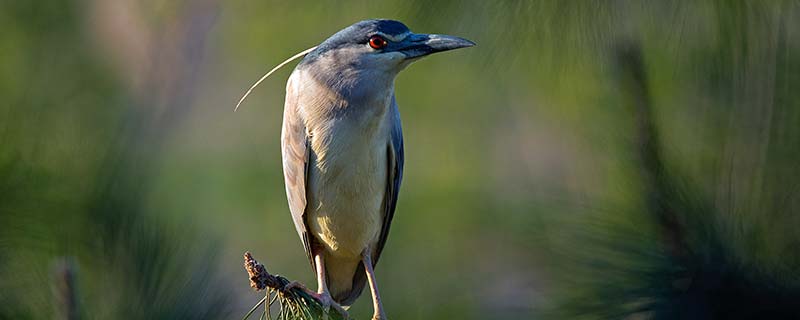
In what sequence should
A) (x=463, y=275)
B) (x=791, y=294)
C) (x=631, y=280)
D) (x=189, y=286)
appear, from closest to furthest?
1. (x=791, y=294)
2. (x=631, y=280)
3. (x=189, y=286)
4. (x=463, y=275)

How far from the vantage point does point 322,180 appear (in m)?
4.05

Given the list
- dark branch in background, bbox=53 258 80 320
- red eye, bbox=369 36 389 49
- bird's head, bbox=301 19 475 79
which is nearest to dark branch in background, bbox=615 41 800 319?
dark branch in background, bbox=53 258 80 320

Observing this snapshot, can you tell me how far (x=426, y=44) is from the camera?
3797 mm

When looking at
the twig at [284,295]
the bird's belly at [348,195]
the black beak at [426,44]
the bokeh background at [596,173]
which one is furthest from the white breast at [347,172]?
the twig at [284,295]

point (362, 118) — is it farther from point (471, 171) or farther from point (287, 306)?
point (471, 171)

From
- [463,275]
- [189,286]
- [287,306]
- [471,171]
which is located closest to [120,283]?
[189,286]

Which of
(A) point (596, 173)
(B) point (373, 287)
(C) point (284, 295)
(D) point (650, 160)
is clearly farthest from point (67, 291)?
(A) point (596, 173)

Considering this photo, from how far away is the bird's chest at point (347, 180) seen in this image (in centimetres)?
400

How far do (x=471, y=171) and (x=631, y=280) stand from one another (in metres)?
7.38

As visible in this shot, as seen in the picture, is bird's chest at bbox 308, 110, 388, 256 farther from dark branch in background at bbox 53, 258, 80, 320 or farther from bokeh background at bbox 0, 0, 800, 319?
dark branch in background at bbox 53, 258, 80, 320

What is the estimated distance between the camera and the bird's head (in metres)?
3.82

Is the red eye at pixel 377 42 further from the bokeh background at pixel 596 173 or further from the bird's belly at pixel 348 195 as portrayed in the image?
the bird's belly at pixel 348 195

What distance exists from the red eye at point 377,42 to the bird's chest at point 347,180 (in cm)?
29

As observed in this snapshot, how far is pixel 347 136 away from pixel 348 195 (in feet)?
0.80
